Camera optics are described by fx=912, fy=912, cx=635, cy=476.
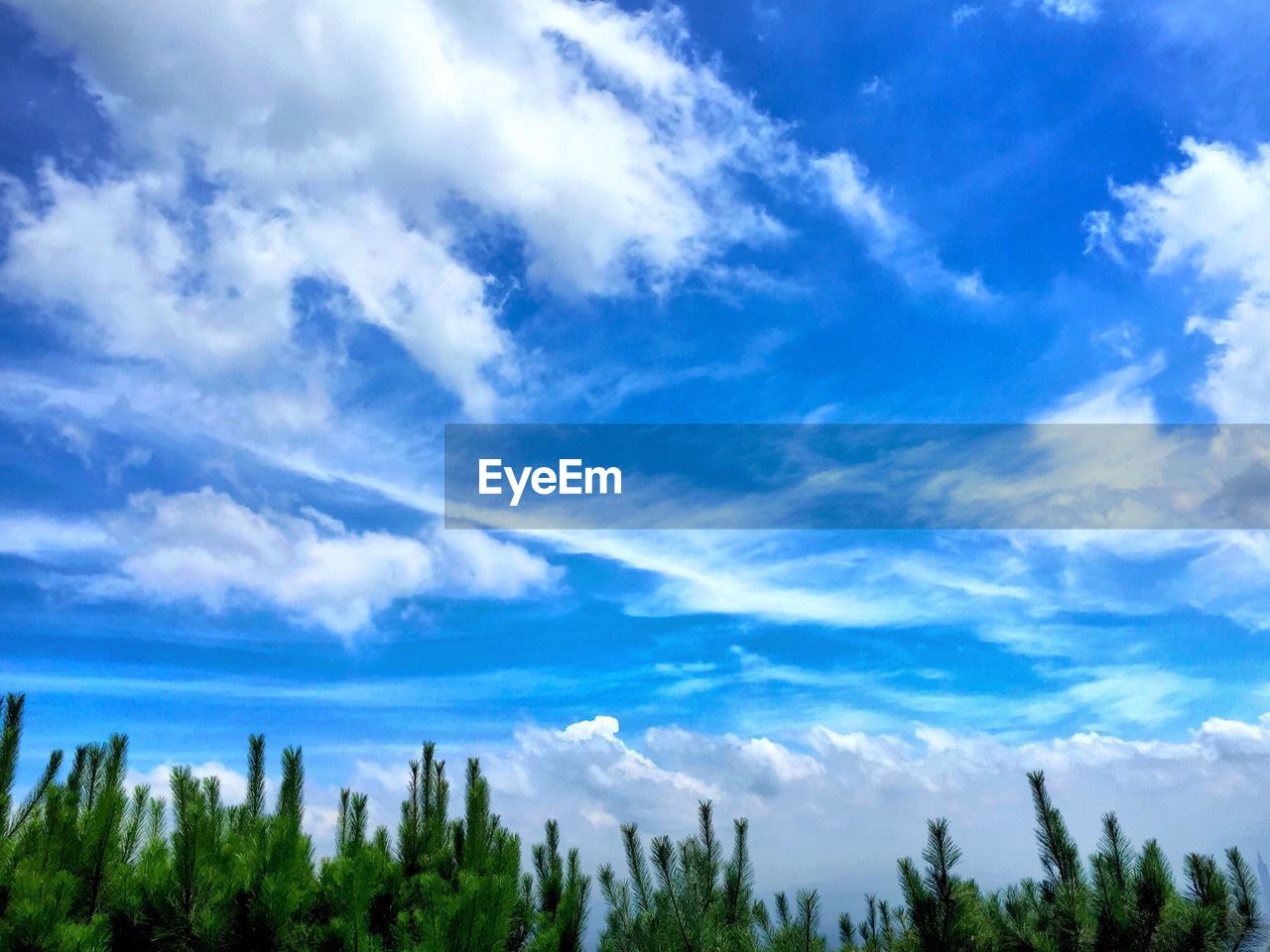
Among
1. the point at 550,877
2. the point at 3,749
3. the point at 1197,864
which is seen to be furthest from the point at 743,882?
the point at 3,749

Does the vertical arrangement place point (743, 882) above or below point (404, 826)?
below

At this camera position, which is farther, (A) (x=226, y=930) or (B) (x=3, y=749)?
(B) (x=3, y=749)

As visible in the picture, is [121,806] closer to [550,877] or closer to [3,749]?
[3,749]

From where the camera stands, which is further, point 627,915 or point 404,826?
point 404,826

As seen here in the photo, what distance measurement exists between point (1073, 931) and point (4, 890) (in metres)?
7.39

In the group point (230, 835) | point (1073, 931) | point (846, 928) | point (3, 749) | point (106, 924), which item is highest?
point (3, 749)

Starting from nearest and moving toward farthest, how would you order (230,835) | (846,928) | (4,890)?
(4,890) → (230,835) → (846,928)

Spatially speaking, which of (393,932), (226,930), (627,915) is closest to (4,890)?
(226,930)

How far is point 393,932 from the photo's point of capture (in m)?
6.79

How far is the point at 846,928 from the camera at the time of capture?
582 inches

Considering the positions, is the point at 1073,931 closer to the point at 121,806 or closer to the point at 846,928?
the point at 121,806

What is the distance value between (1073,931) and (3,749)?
32.1 ft

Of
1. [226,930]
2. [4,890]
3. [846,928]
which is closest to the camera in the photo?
[4,890]

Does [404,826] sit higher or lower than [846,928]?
higher
